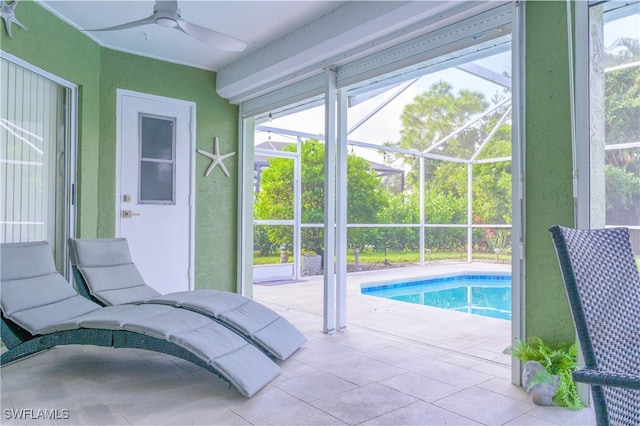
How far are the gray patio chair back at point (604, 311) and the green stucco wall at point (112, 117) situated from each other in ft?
13.5

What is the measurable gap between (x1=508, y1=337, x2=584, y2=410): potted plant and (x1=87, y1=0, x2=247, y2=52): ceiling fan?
298cm

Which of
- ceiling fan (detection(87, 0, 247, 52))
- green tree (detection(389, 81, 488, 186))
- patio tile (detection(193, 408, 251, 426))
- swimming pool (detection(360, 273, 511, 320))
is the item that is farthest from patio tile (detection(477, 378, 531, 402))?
green tree (detection(389, 81, 488, 186))

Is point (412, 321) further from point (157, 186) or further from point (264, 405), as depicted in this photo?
point (157, 186)

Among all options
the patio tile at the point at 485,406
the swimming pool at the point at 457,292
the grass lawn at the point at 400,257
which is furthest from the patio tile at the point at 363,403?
the grass lawn at the point at 400,257

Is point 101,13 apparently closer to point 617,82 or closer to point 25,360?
point 25,360

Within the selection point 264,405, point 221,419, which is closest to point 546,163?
point 264,405

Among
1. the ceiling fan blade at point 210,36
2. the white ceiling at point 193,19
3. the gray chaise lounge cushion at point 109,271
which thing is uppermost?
the white ceiling at point 193,19

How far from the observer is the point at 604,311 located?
4.58 feet

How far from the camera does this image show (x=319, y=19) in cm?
420

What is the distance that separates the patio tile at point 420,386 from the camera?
2814 mm

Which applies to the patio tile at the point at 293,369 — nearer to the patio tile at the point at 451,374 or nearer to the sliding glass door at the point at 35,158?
the patio tile at the point at 451,374

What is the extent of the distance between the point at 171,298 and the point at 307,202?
4.79 m

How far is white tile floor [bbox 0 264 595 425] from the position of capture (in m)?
2.48

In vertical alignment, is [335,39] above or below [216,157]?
above
